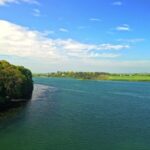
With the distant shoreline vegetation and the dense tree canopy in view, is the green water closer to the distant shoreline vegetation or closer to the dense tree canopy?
the distant shoreline vegetation

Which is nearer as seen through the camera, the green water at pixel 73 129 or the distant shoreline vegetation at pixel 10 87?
the green water at pixel 73 129

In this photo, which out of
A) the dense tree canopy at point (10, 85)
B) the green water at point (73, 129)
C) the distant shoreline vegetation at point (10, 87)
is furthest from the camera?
the dense tree canopy at point (10, 85)

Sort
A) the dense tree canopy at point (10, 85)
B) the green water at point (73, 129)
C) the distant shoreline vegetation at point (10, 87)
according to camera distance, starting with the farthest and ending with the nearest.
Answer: the dense tree canopy at point (10, 85) → the distant shoreline vegetation at point (10, 87) → the green water at point (73, 129)

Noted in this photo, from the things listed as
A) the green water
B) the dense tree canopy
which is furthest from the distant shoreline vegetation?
the green water

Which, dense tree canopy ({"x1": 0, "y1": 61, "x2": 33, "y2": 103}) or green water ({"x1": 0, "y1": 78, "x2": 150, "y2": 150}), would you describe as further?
dense tree canopy ({"x1": 0, "y1": 61, "x2": 33, "y2": 103})

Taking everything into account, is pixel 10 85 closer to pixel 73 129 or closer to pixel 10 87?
pixel 10 87

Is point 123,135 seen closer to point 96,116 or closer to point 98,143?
point 98,143

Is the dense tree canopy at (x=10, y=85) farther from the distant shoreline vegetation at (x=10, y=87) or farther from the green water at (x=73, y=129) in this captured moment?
the green water at (x=73, y=129)

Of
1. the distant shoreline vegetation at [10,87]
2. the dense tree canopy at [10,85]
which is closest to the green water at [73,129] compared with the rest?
the distant shoreline vegetation at [10,87]

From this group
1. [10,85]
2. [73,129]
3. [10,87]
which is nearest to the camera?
[73,129]

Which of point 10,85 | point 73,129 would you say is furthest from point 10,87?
point 73,129

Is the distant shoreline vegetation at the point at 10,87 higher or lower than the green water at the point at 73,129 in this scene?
higher
